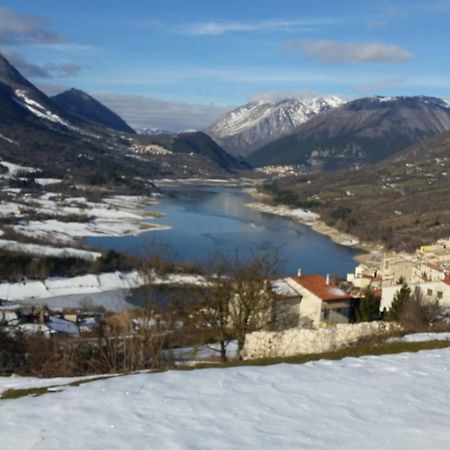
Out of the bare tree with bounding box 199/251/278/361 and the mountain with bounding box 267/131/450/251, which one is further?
the mountain with bounding box 267/131/450/251

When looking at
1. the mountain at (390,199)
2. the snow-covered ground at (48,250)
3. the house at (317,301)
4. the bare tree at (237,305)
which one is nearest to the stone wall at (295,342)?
the bare tree at (237,305)

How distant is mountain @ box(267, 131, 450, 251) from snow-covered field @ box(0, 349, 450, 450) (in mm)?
54554

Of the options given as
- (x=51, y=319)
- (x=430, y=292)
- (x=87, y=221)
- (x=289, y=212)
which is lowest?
(x=51, y=319)

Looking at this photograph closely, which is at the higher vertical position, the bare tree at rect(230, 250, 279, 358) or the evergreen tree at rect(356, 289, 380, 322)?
the bare tree at rect(230, 250, 279, 358)

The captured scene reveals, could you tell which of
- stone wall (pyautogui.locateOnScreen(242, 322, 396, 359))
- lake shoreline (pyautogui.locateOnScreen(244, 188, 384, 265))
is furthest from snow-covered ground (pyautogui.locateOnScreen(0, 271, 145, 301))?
stone wall (pyautogui.locateOnScreen(242, 322, 396, 359))

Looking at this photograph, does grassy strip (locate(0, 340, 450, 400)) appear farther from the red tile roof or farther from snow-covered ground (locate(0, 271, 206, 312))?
snow-covered ground (locate(0, 271, 206, 312))

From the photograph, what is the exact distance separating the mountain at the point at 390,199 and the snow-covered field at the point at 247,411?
54.6 meters

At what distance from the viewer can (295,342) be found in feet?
37.6

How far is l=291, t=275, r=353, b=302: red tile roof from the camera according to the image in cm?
2334

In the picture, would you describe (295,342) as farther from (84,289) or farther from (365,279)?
(84,289)

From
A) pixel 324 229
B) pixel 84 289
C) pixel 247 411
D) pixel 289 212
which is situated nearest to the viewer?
pixel 247 411

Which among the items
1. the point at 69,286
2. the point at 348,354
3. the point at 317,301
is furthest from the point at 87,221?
the point at 348,354

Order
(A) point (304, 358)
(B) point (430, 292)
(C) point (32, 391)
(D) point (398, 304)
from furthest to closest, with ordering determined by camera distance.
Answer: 1. (B) point (430, 292)
2. (D) point (398, 304)
3. (A) point (304, 358)
4. (C) point (32, 391)

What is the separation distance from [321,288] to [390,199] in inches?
3028
